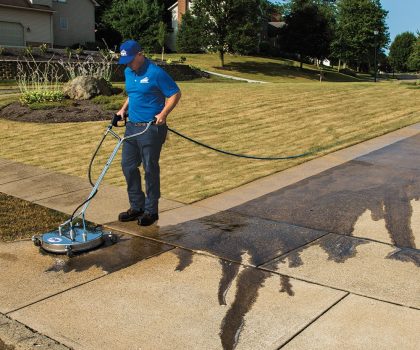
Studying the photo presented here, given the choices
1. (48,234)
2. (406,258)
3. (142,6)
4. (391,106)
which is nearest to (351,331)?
(406,258)

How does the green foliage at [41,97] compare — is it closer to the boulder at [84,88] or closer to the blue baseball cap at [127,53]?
the boulder at [84,88]

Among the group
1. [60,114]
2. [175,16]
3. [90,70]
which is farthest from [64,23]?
[60,114]

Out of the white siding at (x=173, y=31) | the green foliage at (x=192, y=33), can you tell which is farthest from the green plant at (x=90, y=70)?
the white siding at (x=173, y=31)

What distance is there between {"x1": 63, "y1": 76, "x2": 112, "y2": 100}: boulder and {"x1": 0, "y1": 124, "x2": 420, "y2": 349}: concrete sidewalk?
32.1 ft

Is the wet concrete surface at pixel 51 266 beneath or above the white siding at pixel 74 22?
beneath

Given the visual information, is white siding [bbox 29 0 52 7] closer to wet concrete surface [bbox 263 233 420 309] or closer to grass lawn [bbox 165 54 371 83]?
grass lawn [bbox 165 54 371 83]

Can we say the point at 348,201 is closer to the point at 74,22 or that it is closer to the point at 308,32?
the point at 74,22

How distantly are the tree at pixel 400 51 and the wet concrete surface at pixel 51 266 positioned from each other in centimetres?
12000

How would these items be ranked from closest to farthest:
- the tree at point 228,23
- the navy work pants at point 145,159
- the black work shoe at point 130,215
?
the navy work pants at point 145,159 < the black work shoe at point 130,215 < the tree at point 228,23

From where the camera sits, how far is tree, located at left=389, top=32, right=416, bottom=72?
379 ft

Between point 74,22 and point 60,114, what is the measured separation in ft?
129

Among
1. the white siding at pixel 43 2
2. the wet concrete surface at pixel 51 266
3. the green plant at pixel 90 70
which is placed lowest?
the wet concrete surface at pixel 51 266

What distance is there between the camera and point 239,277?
461cm

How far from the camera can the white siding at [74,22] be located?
48.8 metres
